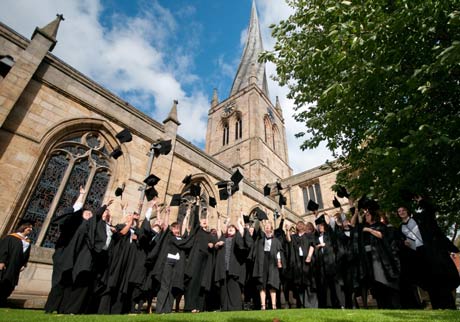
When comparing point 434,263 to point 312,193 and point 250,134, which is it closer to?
point 312,193

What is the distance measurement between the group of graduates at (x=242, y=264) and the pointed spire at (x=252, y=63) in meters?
31.9

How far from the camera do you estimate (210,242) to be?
537 centimetres

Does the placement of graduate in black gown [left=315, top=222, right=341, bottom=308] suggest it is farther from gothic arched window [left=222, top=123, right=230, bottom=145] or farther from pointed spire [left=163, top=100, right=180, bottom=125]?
gothic arched window [left=222, top=123, right=230, bottom=145]

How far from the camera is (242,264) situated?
17.3ft

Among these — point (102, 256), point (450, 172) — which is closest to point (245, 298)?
point (102, 256)

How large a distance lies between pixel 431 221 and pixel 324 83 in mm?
4191

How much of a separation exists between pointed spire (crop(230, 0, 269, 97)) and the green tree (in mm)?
30310

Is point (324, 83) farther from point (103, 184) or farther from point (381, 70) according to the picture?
point (103, 184)

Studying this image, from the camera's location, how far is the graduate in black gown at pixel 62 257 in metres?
3.83

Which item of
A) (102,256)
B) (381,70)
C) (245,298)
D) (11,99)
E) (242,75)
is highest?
(242,75)

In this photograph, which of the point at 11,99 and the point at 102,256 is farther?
the point at 11,99

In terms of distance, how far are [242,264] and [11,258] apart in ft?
15.0

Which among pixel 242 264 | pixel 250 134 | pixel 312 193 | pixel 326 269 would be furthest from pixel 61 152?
pixel 250 134

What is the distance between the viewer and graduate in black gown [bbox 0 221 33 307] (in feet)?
13.9
